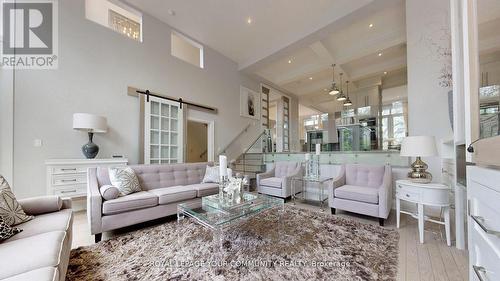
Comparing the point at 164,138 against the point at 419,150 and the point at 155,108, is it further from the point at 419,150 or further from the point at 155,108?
the point at 419,150

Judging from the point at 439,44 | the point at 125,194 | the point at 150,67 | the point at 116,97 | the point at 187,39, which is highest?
the point at 187,39

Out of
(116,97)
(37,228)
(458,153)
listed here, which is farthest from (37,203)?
(458,153)

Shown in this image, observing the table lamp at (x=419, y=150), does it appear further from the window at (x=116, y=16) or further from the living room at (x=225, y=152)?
the window at (x=116, y=16)

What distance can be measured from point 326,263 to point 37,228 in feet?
8.13

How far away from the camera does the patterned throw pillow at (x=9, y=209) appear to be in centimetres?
150

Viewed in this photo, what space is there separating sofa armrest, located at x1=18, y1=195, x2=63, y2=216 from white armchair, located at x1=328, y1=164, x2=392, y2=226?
357cm

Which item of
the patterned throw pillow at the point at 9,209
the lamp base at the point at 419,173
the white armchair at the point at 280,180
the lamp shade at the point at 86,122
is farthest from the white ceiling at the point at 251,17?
the patterned throw pillow at the point at 9,209

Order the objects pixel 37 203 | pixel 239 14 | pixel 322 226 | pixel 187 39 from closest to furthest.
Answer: pixel 37 203 → pixel 322 226 → pixel 239 14 → pixel 187 39

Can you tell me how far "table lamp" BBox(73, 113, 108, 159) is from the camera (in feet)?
10.1

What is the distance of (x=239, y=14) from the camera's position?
4223 millimetres

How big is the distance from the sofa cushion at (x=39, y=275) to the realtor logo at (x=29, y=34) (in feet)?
12.0

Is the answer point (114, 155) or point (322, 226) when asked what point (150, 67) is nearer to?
point (114, 155)

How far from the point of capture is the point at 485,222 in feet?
2.67

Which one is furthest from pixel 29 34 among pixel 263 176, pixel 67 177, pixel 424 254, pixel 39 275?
pixel 424 254
